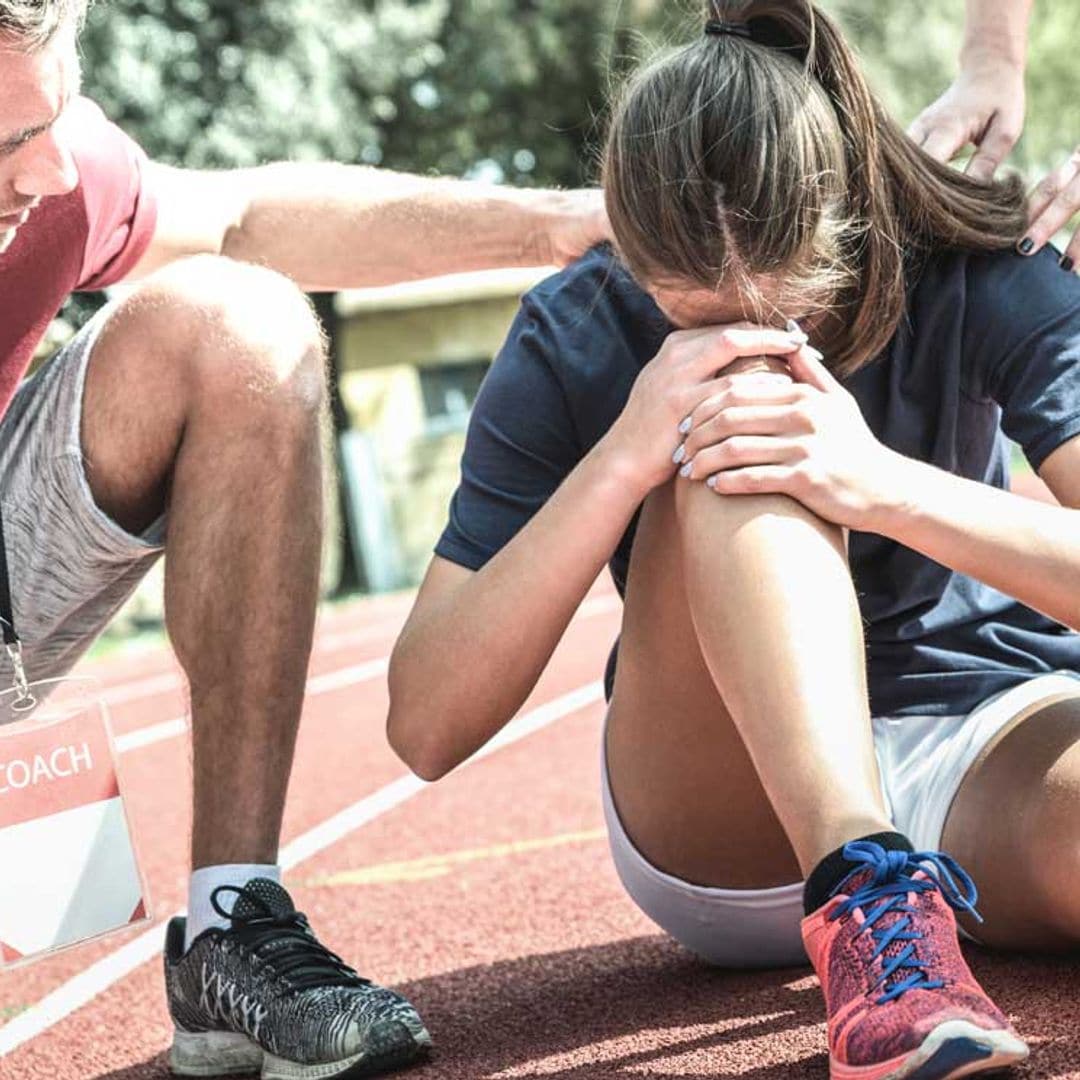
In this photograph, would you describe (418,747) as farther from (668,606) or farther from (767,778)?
(767,778)

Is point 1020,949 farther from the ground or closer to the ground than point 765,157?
closer to the ground

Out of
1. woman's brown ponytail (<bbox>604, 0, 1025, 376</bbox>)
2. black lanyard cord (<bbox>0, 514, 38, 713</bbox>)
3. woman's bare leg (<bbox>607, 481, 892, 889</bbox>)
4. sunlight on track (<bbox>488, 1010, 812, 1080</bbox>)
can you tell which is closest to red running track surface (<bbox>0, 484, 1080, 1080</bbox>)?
sunlight on track (<bbox>488, 1010, 812, 1080</bbox>)

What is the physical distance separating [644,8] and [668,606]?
17680 millimetres

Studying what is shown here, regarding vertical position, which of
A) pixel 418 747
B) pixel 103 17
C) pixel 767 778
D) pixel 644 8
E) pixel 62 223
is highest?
pixel 62 223

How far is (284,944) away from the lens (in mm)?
2414

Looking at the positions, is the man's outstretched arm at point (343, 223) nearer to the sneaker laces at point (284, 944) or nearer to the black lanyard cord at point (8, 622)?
the black lanyard cord at point (8, 622)

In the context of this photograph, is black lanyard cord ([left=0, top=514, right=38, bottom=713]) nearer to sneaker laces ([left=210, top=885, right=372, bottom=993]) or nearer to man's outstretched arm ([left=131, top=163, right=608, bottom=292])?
sneaker laces ([left=210, top=885, right=372, bottom=993])

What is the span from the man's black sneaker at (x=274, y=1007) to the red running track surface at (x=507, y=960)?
94 millimetres

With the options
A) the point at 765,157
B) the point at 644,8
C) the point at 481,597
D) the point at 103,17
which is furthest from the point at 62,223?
the point at 644,8

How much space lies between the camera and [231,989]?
2396 millimetres

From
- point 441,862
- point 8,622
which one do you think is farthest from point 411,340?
point 8,622

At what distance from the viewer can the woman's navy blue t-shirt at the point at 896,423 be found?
244 cm

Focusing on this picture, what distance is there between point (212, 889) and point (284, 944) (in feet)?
0.45

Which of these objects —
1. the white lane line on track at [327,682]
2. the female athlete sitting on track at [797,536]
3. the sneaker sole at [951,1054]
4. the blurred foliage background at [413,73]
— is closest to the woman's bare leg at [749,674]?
the female athlete sitting on track at [797,536]
